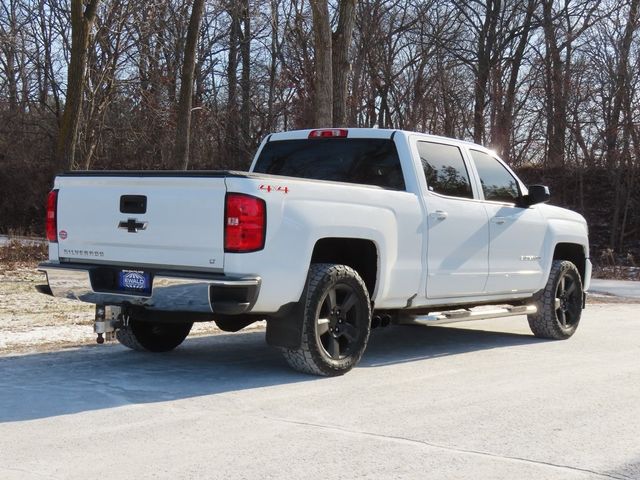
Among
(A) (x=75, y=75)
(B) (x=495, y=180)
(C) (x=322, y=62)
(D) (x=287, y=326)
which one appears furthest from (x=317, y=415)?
(A) (x=75, y=75)

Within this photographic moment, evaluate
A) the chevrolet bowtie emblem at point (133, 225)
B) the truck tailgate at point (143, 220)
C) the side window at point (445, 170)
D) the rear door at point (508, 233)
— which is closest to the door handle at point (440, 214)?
the side window at point (445, 170)

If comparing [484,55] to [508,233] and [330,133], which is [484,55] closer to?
[508,233]

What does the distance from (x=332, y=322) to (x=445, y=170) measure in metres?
2.23

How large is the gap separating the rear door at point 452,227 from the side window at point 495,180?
Answer: 0.30 m

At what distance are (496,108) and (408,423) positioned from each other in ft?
93.9

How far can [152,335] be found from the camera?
8.06 m

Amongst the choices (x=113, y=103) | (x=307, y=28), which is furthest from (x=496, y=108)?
(x=113, y=103)

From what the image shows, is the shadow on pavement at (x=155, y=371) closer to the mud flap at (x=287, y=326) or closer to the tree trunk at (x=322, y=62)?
the mud flap at (x=287, y=326)

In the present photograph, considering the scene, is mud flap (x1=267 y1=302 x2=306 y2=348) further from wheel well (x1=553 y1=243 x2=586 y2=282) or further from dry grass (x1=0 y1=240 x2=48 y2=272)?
dry grass (x1=0 y1=240 x2=48 y2=272)

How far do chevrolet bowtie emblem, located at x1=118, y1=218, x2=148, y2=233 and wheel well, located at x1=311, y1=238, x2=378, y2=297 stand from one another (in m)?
1.40

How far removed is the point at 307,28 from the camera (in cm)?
3428

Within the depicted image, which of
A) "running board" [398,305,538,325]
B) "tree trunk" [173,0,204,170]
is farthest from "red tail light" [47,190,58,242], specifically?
"tree trunk" [173,0,204,170]

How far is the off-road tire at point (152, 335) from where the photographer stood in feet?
26.0

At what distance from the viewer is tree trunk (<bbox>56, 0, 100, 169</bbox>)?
18.1 metres
